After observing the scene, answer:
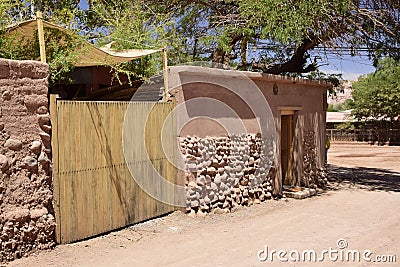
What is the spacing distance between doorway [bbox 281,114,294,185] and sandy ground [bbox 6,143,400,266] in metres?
1.25

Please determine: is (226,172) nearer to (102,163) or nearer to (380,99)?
(102,163)

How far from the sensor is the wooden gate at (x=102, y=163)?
7.04 metres

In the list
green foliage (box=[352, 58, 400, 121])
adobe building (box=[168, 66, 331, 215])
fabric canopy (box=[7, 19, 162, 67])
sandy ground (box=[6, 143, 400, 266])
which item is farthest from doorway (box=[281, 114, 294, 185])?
green foliage (box=[352, 58, 400, 121])

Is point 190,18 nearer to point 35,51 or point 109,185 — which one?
point 35,51

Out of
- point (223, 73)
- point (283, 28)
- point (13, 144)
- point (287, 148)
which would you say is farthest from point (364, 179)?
point (13, 144)

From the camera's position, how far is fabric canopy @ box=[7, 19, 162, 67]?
7.88 m

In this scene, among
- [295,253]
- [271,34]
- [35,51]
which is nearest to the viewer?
[295,253]

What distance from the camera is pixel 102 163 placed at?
25.3 feet

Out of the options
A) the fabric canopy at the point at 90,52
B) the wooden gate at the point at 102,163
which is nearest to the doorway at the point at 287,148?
the wooden gate at the point at 102,163

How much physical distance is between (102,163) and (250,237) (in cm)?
270

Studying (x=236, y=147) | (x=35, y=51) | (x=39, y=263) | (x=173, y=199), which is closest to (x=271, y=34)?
(x=236, y=147)

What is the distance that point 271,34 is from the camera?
11.6 metres

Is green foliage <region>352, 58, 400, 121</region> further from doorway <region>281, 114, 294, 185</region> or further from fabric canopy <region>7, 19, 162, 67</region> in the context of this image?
fabric canopy <region>7, 19, 162, 67</region>

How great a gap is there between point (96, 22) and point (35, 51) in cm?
573
